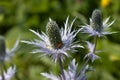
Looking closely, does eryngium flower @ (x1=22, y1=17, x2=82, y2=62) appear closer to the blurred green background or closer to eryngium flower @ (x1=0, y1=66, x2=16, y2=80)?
eryngium flower @ (x1=0, y1=66, x2=16, y2=80)

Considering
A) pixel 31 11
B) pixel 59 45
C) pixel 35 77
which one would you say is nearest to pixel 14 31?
pixel 31 11

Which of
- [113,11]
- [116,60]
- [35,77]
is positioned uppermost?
[113,11]

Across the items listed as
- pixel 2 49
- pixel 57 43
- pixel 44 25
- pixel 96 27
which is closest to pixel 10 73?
pixel 2 49

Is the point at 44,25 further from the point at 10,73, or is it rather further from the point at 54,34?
the point at 54,34

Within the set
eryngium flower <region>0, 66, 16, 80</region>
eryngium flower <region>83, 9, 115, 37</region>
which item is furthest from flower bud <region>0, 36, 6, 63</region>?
eryngium flower <region>83, 9, 115, 37</region>

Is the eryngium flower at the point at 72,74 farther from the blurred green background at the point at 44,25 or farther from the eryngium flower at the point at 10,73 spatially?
the blurred green background at the point at 44,25

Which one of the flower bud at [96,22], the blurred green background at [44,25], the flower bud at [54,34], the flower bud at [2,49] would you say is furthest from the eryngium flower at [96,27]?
the blurred green background at [44,25]

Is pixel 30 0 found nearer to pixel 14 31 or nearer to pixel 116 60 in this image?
pixel 14 31
